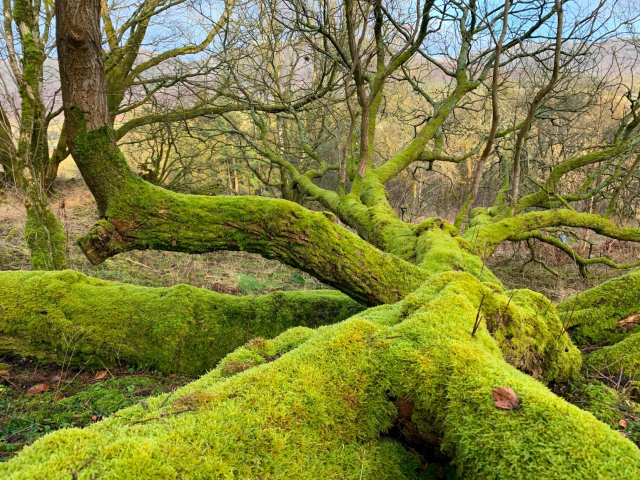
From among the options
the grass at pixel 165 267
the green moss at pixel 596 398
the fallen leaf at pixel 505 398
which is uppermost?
the fallen leaf at pixel 505 398

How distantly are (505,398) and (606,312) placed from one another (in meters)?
2.99

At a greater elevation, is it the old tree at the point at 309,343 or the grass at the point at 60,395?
the old tree at the point at 309,343

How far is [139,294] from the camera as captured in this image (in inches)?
153

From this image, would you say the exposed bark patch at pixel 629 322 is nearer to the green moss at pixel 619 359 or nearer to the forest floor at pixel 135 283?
the green moss at pixel 619 359

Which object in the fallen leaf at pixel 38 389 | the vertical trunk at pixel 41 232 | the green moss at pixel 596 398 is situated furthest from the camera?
the vertical trunk at pixel 41 232

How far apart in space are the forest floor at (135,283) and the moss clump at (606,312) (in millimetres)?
679

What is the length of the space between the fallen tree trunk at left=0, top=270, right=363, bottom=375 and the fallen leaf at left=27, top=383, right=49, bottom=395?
29cm

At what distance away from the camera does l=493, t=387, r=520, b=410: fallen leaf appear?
1.28 metres

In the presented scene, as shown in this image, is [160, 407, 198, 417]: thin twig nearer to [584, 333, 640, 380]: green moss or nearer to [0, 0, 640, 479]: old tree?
[0, 0, 640, 479]: old tree

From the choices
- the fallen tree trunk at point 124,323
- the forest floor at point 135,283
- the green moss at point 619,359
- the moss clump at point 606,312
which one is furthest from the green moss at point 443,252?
the forest floor at point 135,283

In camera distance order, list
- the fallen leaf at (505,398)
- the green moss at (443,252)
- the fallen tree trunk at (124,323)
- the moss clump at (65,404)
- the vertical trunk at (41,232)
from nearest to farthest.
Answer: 1. the fallen leaf at (505,398)
2. the moss clump at (65,404)
3. the fallen tree trunk at (124,323)
4. the green moss at (443,252)
5. the vertical trunk at (41,232)

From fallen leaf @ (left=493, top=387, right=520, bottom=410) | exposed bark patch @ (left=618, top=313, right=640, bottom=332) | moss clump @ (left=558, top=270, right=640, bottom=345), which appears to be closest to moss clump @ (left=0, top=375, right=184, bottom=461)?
fallen leaf @ (left=493, top=387, right=520, bottom=410)

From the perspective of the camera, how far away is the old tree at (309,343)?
3.74 feet

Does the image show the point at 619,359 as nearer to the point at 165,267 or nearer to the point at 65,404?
the point at 65,404
